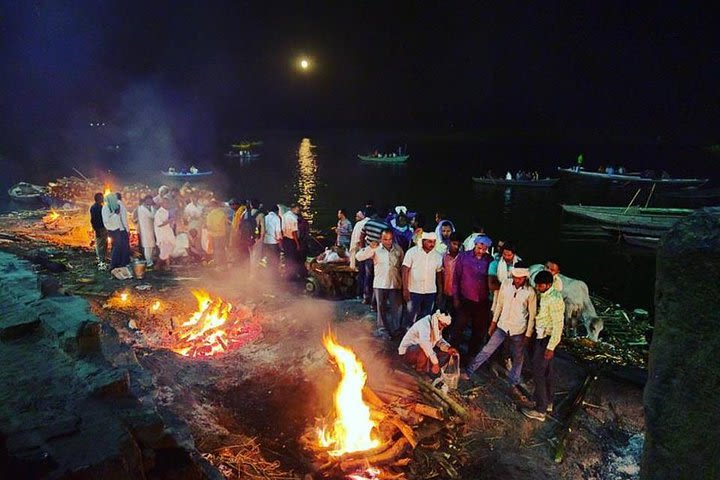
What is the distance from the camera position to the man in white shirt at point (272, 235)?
1290cm

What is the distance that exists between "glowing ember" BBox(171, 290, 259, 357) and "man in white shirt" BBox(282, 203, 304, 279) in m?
2.65

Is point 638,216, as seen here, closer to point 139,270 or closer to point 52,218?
point 139,270

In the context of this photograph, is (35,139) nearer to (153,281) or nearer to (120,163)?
(120,163)

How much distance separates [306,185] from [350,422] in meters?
51.9

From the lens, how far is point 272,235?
12938mm

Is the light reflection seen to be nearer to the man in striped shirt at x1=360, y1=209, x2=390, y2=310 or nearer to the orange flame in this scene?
the man in striped shirt at x1=360, y1=209, x2=390, y2=310

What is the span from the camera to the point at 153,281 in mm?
12945

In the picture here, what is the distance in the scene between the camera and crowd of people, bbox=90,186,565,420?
7.70 meters

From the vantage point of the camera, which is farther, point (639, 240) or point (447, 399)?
point (639, 240)

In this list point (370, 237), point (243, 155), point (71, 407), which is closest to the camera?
point (71, 407)

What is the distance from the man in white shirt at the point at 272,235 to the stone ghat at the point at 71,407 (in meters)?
6.18

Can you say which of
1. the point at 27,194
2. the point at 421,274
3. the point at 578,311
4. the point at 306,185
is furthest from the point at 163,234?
the point at 306,185

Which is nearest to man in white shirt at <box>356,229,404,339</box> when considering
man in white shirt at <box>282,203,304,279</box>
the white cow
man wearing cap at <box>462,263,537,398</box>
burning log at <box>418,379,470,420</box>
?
burning log at <box>418,379,470,420</box>

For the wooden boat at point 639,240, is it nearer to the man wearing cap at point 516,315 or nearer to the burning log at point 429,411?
the man wearing cap at point 516,315
